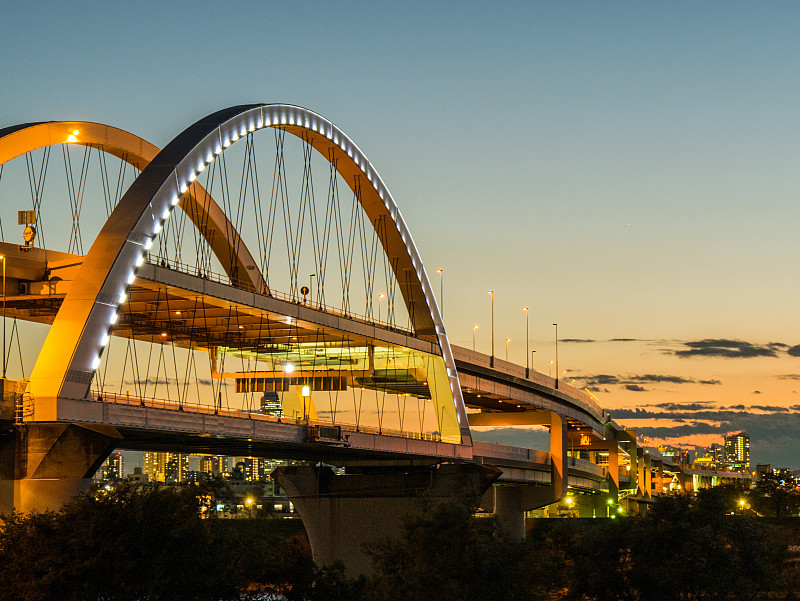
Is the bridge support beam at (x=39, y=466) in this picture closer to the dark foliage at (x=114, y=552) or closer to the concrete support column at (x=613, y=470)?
the dark foliage at (x=114, y=552)

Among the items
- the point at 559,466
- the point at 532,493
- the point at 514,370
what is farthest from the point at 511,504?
the point at 514,370

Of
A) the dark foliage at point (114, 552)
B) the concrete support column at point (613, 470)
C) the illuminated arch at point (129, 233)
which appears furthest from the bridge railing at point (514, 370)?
the dark foliage at point (114, 552)

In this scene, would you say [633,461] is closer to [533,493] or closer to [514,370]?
[533,493]

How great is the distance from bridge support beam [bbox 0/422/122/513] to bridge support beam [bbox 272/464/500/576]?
37.6 meters

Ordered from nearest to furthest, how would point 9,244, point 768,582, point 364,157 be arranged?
1. point 9,244
2. point 768,582
3. point 364,157

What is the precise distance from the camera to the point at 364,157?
73125 millimetres

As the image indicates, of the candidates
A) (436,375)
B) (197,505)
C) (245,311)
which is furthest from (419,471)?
(197,505)

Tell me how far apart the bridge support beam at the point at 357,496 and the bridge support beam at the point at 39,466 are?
37555 millimetres

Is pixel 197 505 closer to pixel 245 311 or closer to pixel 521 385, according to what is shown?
pixel 245 311

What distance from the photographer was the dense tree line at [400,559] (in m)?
36.5

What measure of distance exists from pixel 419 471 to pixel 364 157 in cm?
2278

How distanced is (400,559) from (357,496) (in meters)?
33.8

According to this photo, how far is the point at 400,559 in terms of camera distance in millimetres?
46688

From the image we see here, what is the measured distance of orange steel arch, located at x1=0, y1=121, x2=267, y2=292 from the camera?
176ft
